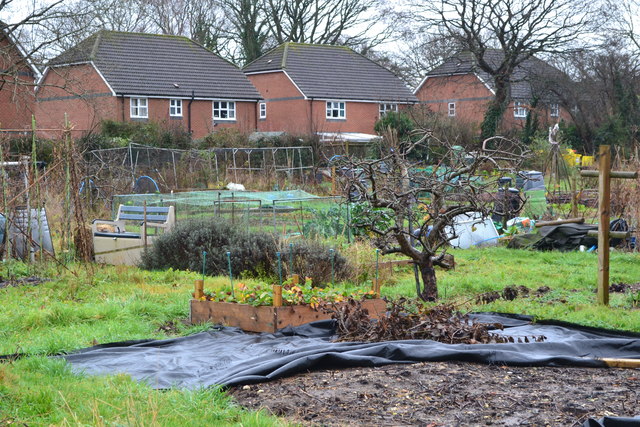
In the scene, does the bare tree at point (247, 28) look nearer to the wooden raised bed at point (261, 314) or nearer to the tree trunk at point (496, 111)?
the tree trunk at point (496, 111)

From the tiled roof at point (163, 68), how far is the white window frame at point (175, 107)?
43 cm

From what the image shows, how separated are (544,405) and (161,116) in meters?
34.6

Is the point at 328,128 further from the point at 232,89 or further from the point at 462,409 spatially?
the point at 462,409

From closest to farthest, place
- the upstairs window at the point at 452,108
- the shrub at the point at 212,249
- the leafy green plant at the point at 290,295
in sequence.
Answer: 1. the leafy green plant at the point at 290,295
2. the shrub at the point at 212,249
3. the upstairs window at the point at 452,108

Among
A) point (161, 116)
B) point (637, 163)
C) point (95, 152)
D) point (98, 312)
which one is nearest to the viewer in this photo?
point (98, 312)

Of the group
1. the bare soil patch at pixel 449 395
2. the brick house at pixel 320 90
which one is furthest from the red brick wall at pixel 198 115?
the bare soil patch at pixel 449 395

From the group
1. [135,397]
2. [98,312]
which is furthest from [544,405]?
[98,312]

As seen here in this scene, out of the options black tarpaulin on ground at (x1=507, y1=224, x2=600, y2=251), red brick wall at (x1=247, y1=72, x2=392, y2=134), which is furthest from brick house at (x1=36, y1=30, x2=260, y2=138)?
black tarpaulin on ground at (x1=507, y1=224, x2=600, y2=251)

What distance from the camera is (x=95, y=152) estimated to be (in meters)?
24.2

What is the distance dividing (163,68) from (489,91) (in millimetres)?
20999

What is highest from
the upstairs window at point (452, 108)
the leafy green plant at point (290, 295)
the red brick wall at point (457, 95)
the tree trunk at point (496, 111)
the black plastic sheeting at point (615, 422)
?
the red brick wall at point (457, 95)

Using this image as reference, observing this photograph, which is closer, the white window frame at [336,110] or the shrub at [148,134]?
the shrub at [148,134]

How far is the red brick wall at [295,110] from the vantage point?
43438 millimetres

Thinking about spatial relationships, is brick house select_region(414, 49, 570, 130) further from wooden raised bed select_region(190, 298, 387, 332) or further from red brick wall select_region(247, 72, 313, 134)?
wooden raised bed select_region(190, 298, 387, 332)
